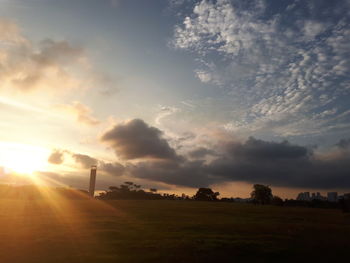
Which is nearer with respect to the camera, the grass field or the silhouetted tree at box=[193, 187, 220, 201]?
the grass field

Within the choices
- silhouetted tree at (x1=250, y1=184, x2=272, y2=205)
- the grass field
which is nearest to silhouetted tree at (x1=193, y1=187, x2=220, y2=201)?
silhouetted tree at (x1=250, y1=184, x2=272, y2=205)

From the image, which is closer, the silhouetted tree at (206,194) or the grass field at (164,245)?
the grass field at (164,245)

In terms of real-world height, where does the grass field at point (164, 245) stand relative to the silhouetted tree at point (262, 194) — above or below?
below

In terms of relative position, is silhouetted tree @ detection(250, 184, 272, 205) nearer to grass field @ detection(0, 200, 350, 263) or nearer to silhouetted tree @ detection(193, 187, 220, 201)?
silhouetted tree @ detection(193, 187, 220, 201)

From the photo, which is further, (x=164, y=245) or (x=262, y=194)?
(x=262, y=194)

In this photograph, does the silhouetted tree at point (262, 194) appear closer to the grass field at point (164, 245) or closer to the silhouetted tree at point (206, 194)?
the silhouetted tree at point (206, 194)

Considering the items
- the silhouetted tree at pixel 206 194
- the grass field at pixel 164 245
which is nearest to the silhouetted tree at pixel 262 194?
the silhouetted tree at pixel 206 194

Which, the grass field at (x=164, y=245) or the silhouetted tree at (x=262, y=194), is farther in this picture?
the silhouetted tree at (x=262, y=194)

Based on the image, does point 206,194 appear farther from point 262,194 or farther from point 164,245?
point 164,245

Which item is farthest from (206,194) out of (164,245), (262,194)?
(164,245)

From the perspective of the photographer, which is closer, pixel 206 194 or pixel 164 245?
pixel 164 245

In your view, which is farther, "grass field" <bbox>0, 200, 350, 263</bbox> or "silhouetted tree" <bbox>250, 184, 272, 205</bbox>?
"silhouetted tree" <bbox>250, 184, 272, 205</bbox>

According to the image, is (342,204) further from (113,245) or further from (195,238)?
(113,245)

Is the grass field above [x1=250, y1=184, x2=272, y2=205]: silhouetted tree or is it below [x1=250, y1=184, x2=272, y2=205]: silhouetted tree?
below
